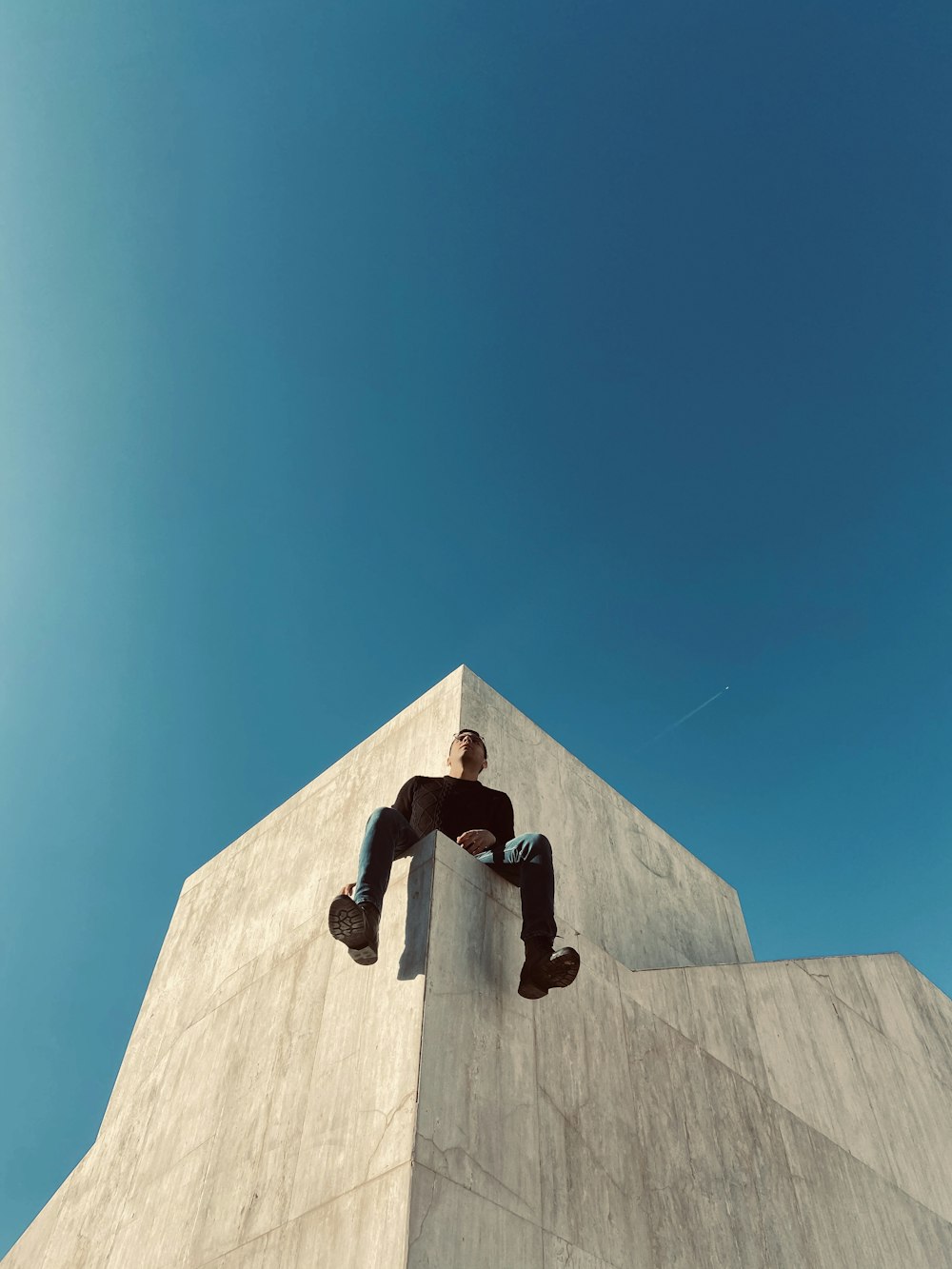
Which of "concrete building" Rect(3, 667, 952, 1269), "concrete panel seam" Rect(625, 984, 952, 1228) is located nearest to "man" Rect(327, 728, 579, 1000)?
"concrete building" Rect(3, 667, 952, 1269)

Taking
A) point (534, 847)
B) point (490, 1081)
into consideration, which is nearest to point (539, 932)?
point (534, 847)

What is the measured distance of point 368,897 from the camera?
4176 mm

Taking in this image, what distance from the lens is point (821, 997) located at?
24.4 ft

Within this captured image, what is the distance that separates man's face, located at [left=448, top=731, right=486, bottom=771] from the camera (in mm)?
5371

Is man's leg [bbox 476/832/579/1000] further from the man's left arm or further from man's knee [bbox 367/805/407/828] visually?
man's knee [bbox 367/805/407/828]

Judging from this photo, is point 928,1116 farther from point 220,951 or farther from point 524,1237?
point 220,951

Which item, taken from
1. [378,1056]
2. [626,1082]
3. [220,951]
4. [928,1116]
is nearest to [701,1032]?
[626,1082]

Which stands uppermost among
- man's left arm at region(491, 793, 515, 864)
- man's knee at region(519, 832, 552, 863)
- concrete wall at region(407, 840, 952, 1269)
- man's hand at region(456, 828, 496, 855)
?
man's left arm at region(491, 793, 515, 864)

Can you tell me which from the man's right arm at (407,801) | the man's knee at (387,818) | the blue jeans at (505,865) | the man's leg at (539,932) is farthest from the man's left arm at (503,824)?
the man's knee at (387,818)

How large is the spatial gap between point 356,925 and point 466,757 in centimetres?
152

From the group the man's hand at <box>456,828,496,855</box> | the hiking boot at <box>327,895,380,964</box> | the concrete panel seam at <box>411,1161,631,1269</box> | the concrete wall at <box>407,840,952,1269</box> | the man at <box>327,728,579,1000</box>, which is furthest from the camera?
the man's hand at <box>456,828,496,855</box>

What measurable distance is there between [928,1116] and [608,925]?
337cm

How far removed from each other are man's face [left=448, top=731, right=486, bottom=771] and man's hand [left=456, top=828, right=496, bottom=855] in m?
0.56

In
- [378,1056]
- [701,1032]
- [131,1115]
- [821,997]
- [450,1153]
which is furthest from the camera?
[821,997]
